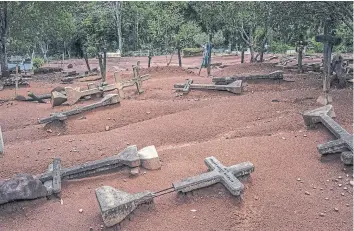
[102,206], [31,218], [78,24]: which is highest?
[78,24]

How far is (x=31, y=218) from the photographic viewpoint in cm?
483

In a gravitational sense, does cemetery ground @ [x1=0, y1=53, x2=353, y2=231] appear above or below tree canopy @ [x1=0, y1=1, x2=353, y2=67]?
below

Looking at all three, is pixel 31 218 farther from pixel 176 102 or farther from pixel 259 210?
pixel 176 102

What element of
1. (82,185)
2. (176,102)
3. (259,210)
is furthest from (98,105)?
(259,210)

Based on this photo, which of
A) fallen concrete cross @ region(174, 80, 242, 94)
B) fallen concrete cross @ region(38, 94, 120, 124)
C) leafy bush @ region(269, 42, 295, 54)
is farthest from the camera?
leafy bush @ region(269, 42, 295, 54)

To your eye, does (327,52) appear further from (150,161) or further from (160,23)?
(160,23)

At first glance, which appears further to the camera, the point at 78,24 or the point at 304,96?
the point at 78,24

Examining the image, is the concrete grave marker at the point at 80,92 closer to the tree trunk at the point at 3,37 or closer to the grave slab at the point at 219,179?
the grave slab at the point at 219,179

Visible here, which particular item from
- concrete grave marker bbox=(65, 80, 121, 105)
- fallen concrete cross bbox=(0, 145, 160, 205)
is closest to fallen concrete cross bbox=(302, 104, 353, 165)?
fallen concrete cross bbox=(0, 145, 160, 205)

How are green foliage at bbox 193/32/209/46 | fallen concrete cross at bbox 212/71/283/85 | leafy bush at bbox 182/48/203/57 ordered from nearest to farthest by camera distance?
fallen concrete cross at bbox 212/71/283/85 < green foliage at bbox 193/32/209/46 < leafy bush at bbox 182/48/203/57

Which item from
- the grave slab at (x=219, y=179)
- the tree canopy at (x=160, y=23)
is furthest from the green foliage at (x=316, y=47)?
the grave slab at (x=219, y=179)

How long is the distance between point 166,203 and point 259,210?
119 cm

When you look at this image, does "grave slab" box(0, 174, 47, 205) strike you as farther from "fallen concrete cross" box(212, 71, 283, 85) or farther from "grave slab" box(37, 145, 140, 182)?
"fallen concrete cross" box(212, 71, 283, 85)

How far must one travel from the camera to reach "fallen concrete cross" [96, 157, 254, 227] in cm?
435
